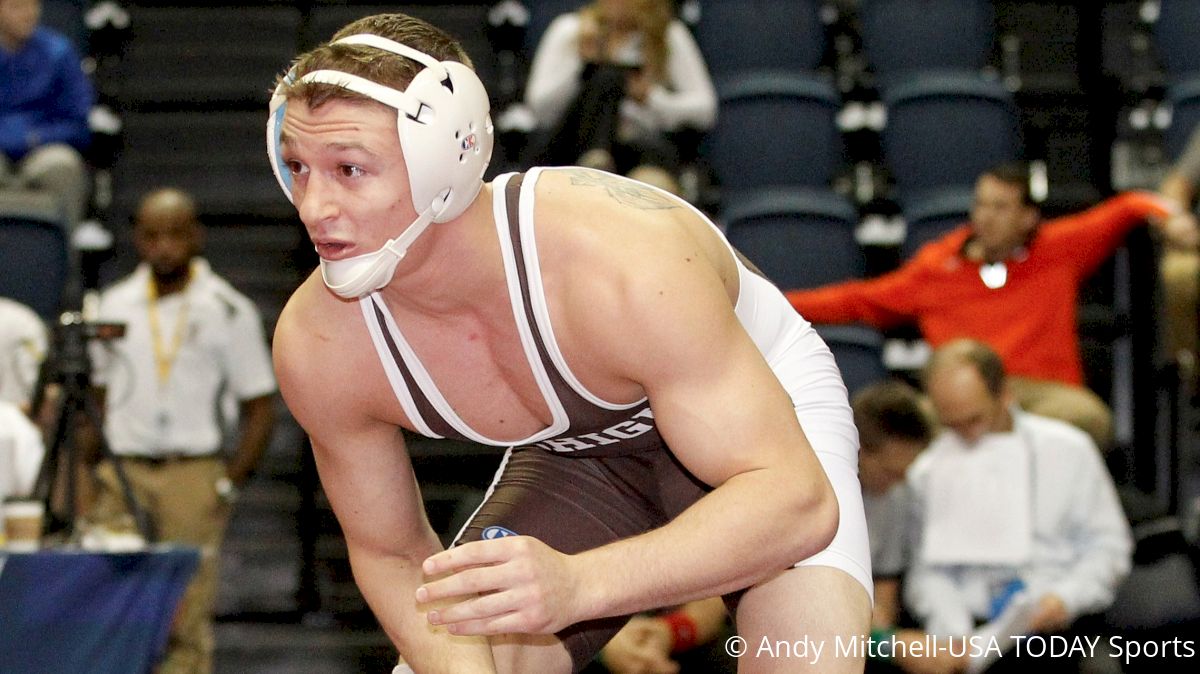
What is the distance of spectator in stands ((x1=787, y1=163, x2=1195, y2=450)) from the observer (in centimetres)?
586

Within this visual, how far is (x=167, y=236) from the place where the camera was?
6.00 m

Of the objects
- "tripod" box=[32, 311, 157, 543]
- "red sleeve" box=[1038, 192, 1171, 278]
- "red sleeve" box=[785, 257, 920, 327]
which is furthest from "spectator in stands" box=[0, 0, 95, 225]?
"red sleeve" box=[1038, 192, 1171, 278]

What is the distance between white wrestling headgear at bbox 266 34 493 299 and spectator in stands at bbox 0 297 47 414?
321cm

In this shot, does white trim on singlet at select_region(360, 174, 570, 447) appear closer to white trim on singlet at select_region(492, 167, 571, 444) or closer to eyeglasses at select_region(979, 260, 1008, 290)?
white trim on singlet at select_region(492, 167, 571, 444)

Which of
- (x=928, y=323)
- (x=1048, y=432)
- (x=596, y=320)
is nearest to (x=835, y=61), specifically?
(x=928, y=323)

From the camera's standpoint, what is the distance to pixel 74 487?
4488 millimetres

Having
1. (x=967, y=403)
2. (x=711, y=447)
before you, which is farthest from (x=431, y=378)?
(x=967, y=403)

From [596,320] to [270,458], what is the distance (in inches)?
170

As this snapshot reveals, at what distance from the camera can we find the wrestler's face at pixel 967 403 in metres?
5.05

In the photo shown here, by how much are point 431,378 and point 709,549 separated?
0.59 metres

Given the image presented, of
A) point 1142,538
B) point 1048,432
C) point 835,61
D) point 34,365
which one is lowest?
point 1142,538

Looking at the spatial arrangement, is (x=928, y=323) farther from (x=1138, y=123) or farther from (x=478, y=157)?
(x=478, y=157)

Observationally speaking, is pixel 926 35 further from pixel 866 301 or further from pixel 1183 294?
pixel 866 301

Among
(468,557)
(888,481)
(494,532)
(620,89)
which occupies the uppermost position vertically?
(620,89)
